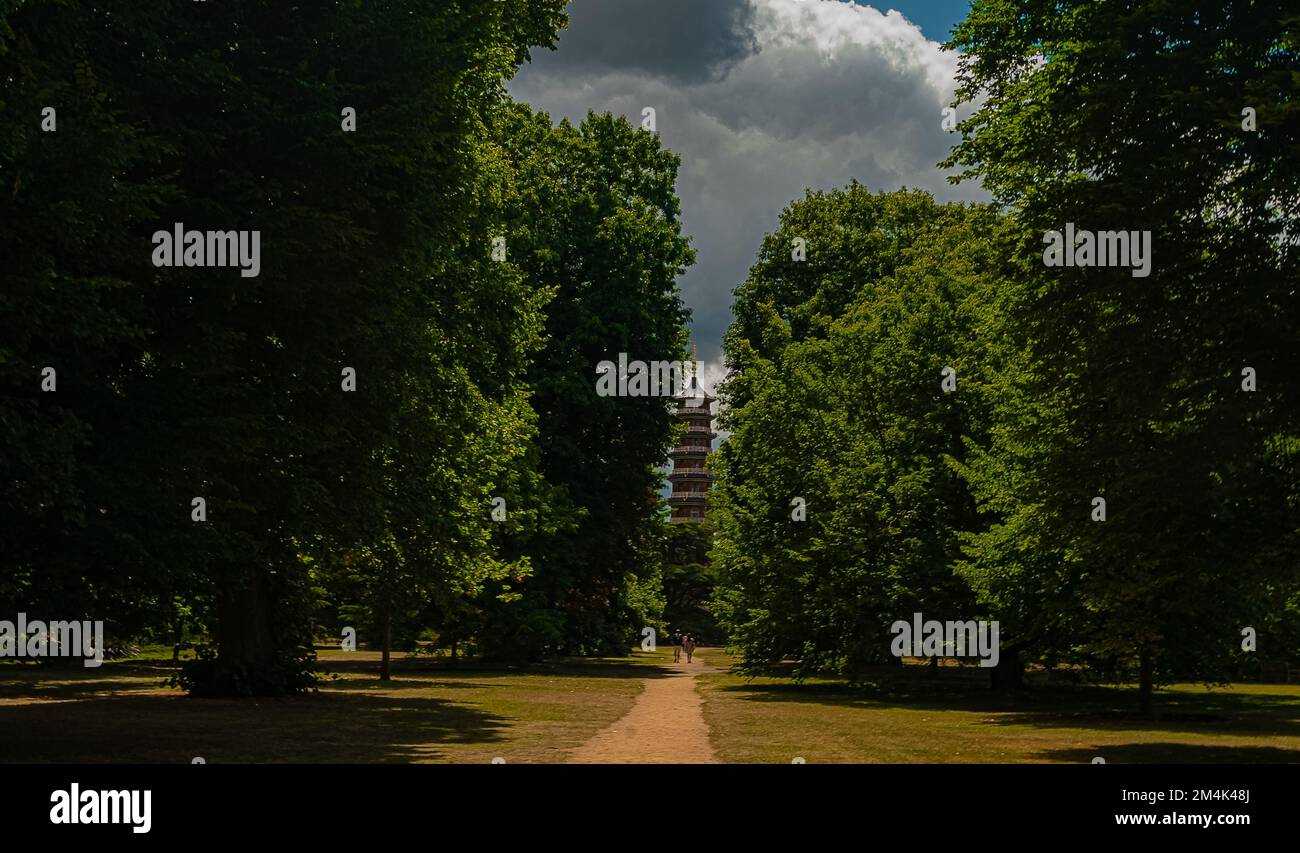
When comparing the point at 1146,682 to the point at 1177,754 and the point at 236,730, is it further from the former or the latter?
the point at 236,730

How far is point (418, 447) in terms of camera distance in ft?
90.8

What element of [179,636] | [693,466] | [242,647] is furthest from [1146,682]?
[693,466]

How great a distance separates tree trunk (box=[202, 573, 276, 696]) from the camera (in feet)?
94.2

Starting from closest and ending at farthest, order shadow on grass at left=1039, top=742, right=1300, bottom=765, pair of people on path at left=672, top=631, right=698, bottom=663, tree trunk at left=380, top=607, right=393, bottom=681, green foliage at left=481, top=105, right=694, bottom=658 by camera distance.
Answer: shadow on grass at left=1039, top=742, right=1300, bottom=765
tree trunk at left=380, top=607, right=393, bottom=681
green foliage at left=481, top=105, right=694, bottom=658
pair of people on path at left=672, top=631, right=698, bottom=663

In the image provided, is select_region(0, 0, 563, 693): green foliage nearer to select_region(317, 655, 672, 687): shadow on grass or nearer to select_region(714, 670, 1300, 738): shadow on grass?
select_region(714, 670, 1300, 738): shadow on grass

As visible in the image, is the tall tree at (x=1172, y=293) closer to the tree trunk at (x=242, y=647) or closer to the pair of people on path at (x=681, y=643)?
the tree trunk at (x=242, y=647)

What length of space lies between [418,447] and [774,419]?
19.9 meters

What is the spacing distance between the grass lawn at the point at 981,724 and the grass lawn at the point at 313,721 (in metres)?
3.15

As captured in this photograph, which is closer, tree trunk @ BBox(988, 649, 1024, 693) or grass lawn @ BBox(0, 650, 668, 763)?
grass lawn @ BBox(0, 650, 668, 763)

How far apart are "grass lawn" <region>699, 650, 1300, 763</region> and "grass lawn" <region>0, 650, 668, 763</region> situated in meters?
3.15

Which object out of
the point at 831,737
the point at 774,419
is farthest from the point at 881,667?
the point at 831,737

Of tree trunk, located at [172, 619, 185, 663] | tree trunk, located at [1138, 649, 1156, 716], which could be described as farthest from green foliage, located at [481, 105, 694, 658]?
tree trunk, located at [1138, 649, 1156, 716]

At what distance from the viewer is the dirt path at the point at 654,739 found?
16828 mm
